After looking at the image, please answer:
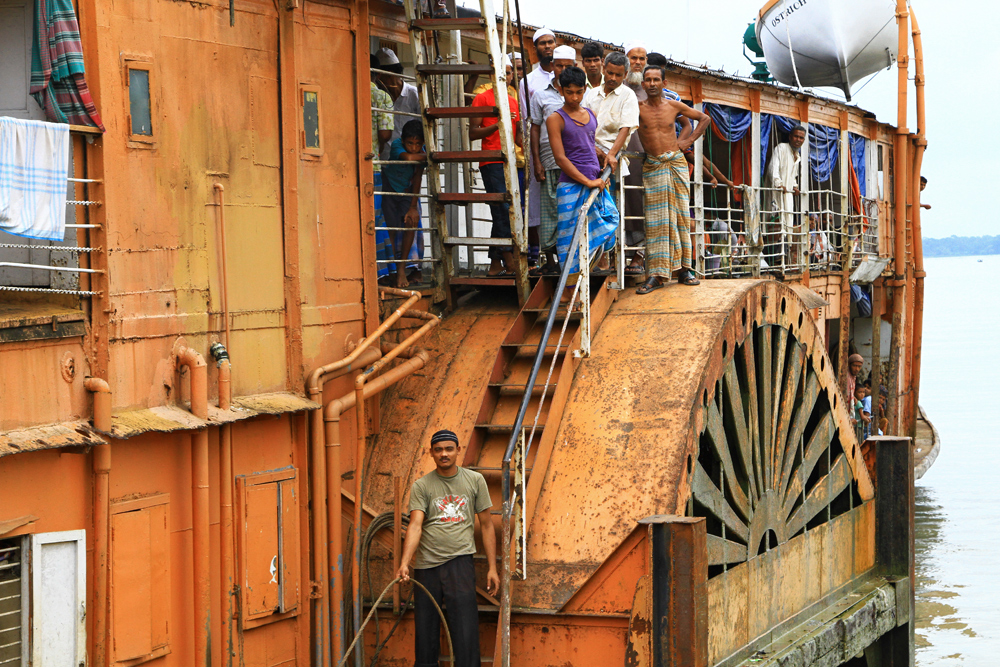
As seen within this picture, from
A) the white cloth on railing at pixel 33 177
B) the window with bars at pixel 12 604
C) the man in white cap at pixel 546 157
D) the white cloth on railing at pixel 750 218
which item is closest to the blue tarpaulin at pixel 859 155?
the white cloth on railing at pixel 750 218

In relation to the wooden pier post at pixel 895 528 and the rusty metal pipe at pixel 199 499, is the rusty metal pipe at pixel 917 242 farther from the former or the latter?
the rusty metal pipe at pixel 199 499

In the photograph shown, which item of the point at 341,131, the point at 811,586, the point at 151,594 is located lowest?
the point at 811,586

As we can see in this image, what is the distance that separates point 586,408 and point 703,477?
101cm

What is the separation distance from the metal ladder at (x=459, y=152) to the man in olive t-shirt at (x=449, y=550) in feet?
7.94

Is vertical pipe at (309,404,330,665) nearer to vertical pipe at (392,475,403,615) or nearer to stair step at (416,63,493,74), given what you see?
vertical pipe at (392,475,403,615)

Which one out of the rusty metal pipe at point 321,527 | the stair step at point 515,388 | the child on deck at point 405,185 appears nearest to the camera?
the rusty metal pipe at point 321,527

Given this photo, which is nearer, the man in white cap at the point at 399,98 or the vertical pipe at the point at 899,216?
the man in white cap at the point at 399,98

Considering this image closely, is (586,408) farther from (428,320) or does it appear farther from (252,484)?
(252,484)

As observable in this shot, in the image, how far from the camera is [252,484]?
26.0 feet

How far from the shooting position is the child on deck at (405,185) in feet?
32.7

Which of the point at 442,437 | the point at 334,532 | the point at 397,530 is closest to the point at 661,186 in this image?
the point at 442,437

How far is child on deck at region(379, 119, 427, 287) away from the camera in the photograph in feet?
32.7

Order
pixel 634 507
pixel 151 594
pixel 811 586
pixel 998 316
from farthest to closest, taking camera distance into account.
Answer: pixel 998 316 → pixel 811 586 → pixel 634 507 → pixel 151 594

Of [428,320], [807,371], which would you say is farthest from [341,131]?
[807,371]
